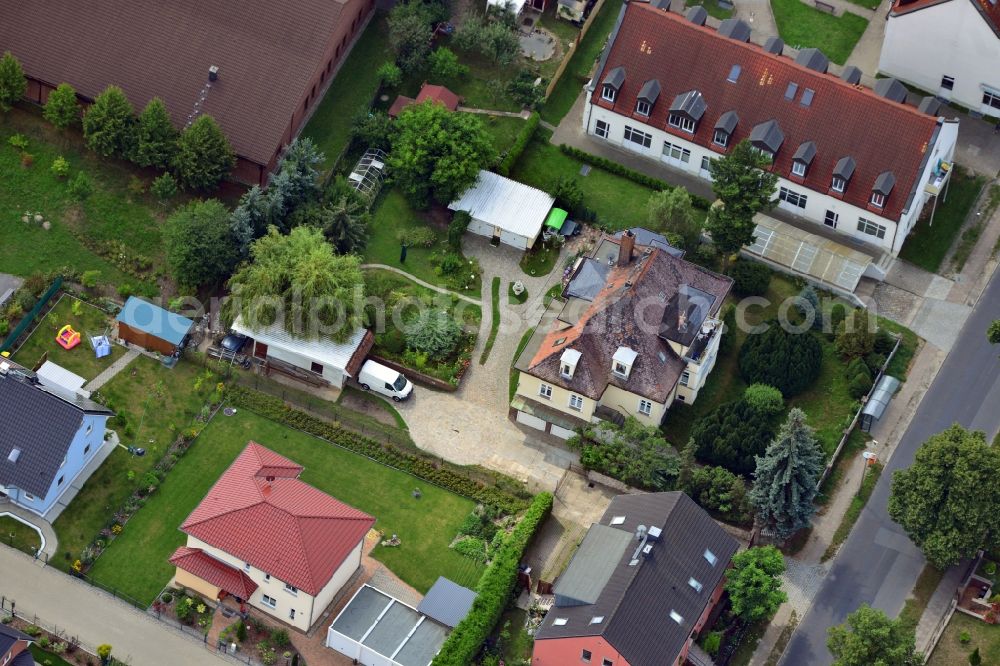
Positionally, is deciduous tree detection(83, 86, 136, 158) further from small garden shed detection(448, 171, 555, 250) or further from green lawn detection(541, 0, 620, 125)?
green lawn detection(541, 0, 620, 125)

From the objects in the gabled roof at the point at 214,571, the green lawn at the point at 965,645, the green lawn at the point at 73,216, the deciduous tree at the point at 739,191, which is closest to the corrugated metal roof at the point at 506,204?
the deciduous tree at the point at 739,191

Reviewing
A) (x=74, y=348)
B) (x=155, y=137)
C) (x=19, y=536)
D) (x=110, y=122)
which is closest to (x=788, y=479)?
(x=19, y=536)

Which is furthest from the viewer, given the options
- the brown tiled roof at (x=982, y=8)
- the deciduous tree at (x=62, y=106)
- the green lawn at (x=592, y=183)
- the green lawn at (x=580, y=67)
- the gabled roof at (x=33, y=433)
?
the green lawn at (x=580, y=67)

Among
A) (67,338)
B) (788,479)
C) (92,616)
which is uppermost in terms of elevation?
(788,479)

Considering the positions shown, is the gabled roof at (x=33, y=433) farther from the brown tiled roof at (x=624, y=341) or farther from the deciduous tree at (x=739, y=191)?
the deciduous tree at (x=739, y=191)

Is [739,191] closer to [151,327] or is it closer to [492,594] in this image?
[492,594]
